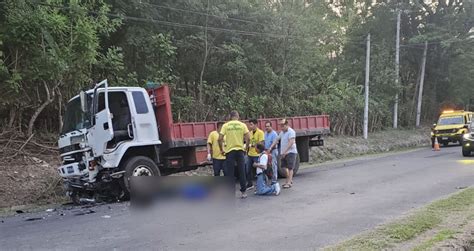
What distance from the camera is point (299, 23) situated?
2348 centimetres

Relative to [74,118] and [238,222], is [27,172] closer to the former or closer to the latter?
[74,118]

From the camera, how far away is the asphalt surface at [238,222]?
631cm

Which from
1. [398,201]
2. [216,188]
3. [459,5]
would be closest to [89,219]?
[216,188]

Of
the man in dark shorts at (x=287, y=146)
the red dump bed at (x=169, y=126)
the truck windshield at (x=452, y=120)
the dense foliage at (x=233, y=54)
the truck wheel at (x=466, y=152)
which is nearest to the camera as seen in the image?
the red dump bed at (x=169, y=126)

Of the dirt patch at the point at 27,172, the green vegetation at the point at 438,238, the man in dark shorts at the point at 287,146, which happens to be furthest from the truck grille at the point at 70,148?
the green vegetation at the point at 438,238

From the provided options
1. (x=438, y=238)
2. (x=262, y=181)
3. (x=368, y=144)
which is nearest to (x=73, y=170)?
(x=262, y=181)

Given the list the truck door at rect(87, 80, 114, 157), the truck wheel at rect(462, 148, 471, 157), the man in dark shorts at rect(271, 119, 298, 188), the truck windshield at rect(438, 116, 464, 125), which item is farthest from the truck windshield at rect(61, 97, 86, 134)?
the truck windshield at rect(438, 116, 464, 125)

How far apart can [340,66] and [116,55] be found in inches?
931

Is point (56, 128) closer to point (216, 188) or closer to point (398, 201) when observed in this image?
point (216, 188)

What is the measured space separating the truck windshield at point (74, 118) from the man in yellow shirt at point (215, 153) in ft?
9.17

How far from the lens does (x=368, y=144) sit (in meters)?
27.2

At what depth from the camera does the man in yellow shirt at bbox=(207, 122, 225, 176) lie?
10438mm

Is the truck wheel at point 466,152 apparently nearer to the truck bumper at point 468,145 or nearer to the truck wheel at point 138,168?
the truck bumper at point 468,145

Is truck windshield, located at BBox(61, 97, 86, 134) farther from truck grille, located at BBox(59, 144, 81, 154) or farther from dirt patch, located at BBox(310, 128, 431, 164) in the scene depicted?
dirt patch, located at BBox(310, 128, 431, 164)
